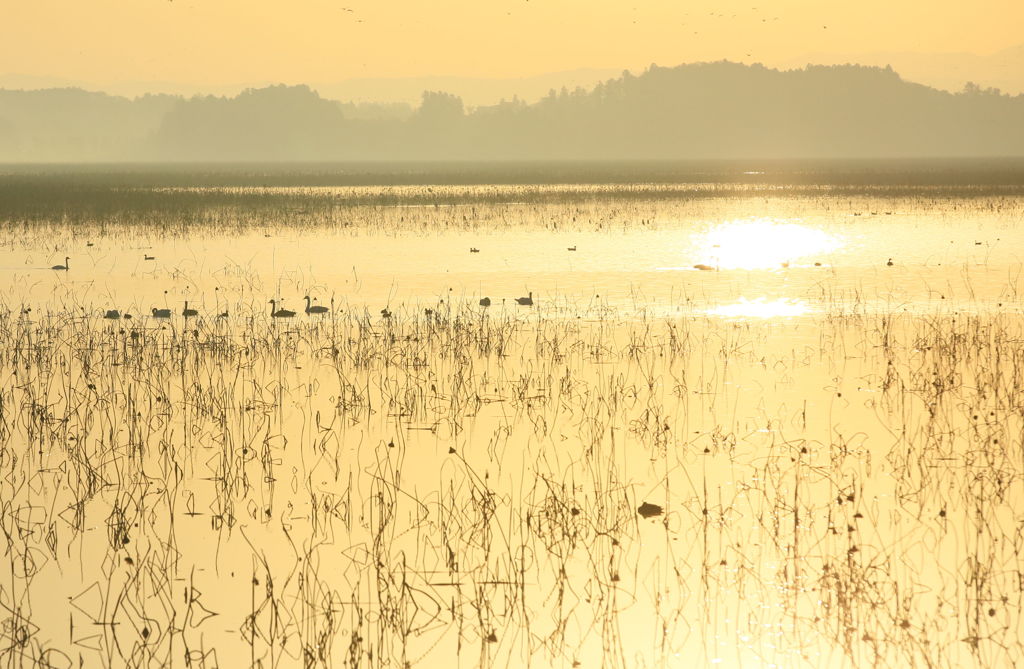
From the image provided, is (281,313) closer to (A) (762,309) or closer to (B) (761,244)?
(A) (762,309)

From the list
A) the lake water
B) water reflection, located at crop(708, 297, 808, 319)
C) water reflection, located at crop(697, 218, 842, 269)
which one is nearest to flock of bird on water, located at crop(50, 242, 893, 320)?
the lake water

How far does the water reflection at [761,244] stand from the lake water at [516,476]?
665 cm

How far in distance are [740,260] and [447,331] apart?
14854 millimetres

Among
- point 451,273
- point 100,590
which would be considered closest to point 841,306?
point 451,273

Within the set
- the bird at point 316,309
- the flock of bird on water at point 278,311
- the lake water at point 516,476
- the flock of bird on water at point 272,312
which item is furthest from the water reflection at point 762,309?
the bird at point 316,309

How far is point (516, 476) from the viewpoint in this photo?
31.9ft

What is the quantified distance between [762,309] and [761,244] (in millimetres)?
16031

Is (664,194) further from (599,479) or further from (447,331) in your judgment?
(599,479)

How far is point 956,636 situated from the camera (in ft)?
21.2

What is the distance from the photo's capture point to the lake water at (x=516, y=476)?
6688 millimetres

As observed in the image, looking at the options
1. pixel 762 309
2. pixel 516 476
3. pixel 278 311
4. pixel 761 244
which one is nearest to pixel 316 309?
pixel 278 311

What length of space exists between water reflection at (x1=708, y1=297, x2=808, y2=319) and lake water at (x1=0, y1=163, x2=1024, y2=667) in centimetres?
13

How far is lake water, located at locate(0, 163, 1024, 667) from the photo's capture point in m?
6.69

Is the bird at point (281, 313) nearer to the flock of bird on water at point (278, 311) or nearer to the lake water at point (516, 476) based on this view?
the flock of bird on water at point (278, 311)
